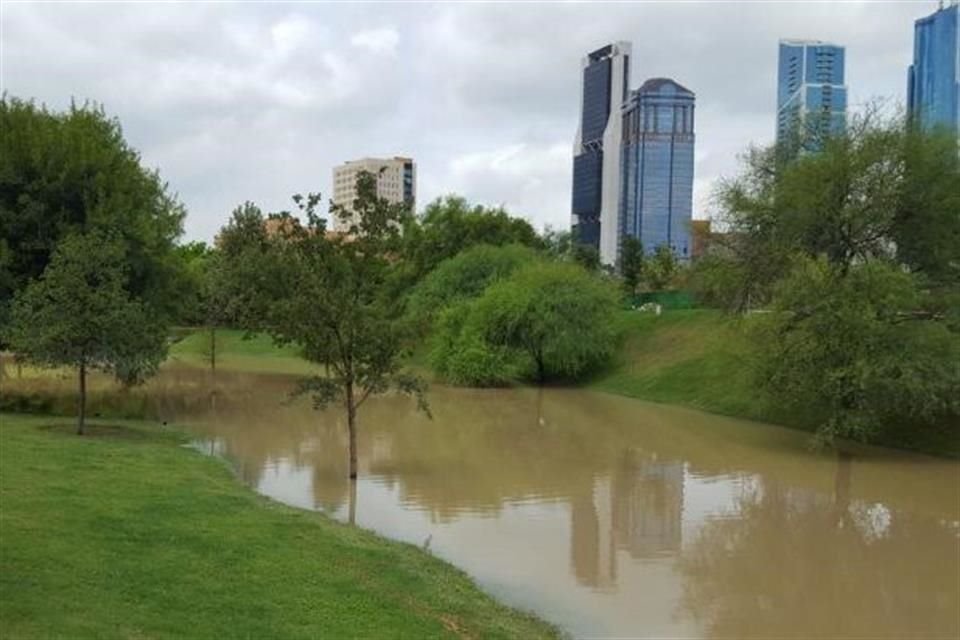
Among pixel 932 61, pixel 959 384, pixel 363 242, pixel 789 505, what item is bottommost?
pixel 789 505

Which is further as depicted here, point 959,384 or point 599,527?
point 959,384

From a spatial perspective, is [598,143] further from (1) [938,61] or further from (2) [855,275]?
(2) [855,275]

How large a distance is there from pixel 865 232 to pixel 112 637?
29277 mm

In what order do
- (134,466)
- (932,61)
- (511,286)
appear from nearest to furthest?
(134,466) → (511,286) → (932,61)

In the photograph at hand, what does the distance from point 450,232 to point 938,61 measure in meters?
30.9

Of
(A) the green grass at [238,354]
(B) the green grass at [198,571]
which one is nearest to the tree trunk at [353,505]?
(B) the green grass at [198,571]

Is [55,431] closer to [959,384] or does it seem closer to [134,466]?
[134,466]

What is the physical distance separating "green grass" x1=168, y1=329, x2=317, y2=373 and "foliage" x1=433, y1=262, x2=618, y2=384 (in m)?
9.65

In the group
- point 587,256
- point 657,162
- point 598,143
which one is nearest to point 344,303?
point 587,256

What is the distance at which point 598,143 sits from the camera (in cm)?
12150

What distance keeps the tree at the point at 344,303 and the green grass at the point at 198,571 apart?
3963 millimetres

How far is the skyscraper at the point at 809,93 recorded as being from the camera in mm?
34562

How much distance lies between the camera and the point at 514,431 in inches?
1200

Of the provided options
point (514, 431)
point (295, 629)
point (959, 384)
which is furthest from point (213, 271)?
point (295, 629)
